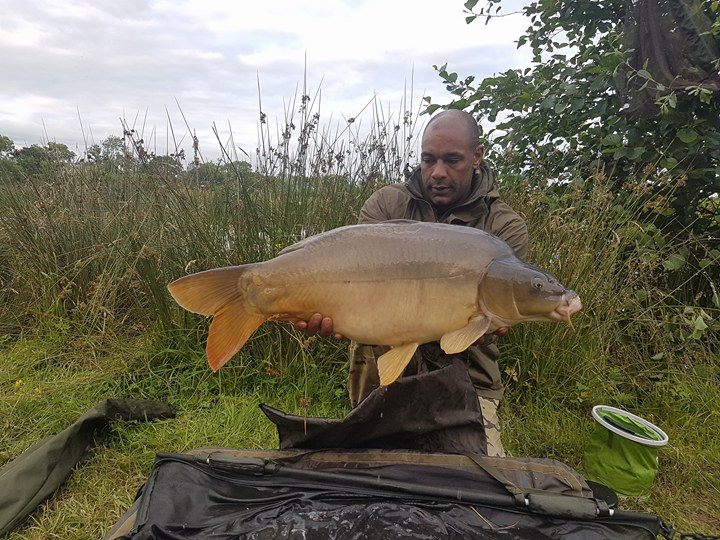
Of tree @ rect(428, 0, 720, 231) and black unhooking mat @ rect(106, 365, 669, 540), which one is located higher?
tree @ rect(428, 0, 720, 231)

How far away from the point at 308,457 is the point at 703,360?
6.80 feet

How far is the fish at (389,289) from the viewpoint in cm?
125

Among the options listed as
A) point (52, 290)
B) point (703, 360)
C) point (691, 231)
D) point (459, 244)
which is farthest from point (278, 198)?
point (703, 360)

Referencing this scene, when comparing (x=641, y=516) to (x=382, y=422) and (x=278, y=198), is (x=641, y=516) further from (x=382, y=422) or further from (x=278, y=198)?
(x=278, y=198)

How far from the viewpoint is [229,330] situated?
4.32 feet

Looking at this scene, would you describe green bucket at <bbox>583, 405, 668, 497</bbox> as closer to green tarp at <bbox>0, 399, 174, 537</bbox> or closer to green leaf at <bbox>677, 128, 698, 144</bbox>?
green leaf at <bbox>677, 128, 698, 144</bbox>

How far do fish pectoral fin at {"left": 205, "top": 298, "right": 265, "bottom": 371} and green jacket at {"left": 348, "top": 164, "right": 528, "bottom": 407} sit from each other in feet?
2.07

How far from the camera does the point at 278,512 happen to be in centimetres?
127

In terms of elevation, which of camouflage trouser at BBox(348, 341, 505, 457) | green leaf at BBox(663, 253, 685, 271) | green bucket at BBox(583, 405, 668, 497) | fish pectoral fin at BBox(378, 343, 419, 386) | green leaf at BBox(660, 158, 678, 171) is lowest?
green bucket at BBox(583, 405, 668, 497)

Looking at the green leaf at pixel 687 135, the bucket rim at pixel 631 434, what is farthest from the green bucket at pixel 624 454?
the green leaf at pixel 687 135

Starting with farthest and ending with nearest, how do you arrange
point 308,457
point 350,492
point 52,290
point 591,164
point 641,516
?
1. point 52,290
2. point 591,164
3. point 308,457
4. point 350,492
5. point 641,516

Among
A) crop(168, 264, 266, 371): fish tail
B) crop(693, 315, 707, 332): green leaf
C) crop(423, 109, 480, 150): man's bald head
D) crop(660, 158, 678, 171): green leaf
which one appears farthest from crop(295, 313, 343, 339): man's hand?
crop(660, 158, 678, 171): green leaf

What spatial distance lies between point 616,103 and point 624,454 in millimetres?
1744

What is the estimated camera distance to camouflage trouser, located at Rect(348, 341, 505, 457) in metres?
1.77
